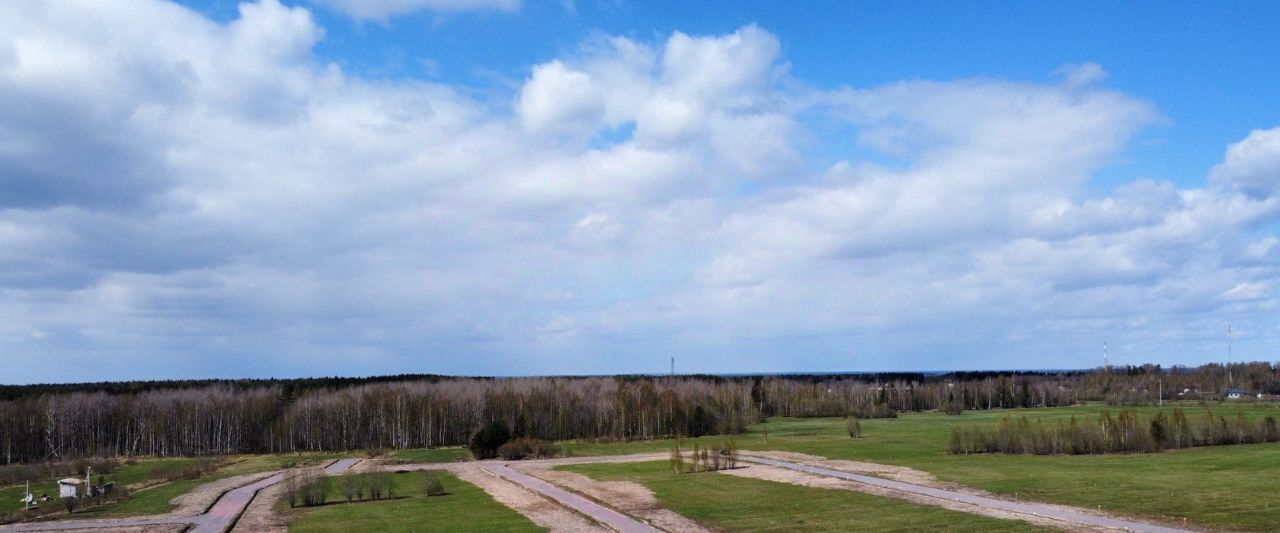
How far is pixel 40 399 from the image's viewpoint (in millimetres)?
117312

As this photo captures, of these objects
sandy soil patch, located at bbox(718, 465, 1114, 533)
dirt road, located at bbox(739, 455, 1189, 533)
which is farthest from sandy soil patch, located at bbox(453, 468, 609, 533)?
dirt road, located at bbox(739, 455, 1189, 533)

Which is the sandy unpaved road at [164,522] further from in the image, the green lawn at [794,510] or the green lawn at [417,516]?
the green lawn at [794,510]

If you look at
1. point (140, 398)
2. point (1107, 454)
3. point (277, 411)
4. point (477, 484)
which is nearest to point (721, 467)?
point (477, 484)

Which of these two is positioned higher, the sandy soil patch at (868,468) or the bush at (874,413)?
the sandy soil patch at (868,468)

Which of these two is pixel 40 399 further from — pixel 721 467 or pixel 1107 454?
pixel 1107 454

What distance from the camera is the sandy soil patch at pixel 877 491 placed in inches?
1283

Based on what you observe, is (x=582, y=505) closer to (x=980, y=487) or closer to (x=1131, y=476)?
(x=980, y=487)

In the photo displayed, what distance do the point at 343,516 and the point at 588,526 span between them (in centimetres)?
1356

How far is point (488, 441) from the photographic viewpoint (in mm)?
87500

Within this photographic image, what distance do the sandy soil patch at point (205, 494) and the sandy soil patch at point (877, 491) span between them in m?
31.7

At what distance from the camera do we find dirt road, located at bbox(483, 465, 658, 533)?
36312 mm

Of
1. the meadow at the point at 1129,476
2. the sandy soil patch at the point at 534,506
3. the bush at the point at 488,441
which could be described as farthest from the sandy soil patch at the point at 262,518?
the meadow at the point at 1129,476

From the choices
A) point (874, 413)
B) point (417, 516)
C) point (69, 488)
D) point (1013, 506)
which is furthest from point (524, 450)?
point (874, 413)

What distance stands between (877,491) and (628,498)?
41.2ft
